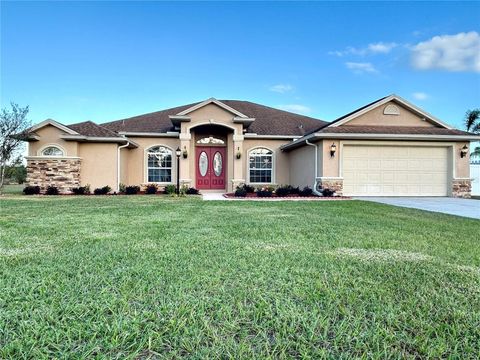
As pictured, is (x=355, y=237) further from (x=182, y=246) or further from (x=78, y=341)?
(x=78, y=341)

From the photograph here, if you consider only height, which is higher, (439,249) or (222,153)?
(222,153)

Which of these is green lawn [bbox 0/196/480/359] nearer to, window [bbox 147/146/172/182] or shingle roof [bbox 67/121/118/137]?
shingle roof [bbox 67/121/118/137]

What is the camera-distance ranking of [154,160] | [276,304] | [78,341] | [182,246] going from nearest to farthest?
[78,341] < [276,304] < [182,246] < [154,160]

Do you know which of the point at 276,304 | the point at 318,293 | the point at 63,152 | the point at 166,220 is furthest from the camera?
the point at 63,152

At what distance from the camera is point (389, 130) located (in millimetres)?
13766

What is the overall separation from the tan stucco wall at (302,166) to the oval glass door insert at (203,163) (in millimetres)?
4648

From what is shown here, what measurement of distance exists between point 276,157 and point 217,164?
129 inches

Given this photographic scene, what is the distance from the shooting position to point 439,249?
13.7ft

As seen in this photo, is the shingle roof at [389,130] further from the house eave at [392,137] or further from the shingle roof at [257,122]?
the shingle roof at [257,122]

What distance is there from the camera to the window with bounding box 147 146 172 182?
54.5ft

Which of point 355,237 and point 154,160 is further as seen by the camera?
point 154,160

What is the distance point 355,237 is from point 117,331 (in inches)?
153

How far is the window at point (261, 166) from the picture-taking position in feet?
55.5

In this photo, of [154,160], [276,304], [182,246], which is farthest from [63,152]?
[276,304]
